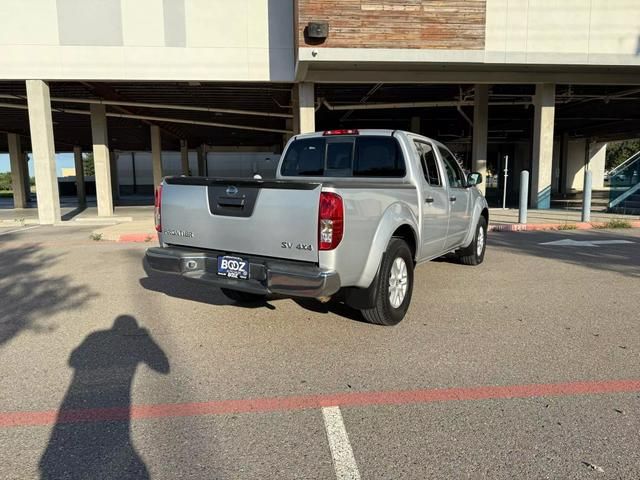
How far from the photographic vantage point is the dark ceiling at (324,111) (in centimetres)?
1839

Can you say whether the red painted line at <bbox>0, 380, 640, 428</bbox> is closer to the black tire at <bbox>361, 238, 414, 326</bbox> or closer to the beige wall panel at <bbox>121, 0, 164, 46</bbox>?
the black tire at <bbox>361, 238, 414, 326</bbox>

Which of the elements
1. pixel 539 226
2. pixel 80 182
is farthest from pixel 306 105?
pixel 80 182

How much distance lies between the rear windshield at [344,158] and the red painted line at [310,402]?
265 cm

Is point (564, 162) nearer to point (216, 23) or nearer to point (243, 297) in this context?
point (216, 23)

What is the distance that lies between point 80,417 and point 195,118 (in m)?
24.1

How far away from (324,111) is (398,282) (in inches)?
823

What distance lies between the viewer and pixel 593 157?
42500 millimetres

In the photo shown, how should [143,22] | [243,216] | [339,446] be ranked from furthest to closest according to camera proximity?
1. [143,22]
2. [243,216]
3. [339,446]

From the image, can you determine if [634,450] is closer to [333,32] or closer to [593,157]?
[333,32]

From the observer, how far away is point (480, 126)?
1959 centimetres

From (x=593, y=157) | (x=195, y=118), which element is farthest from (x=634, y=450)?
(x=593, y=157)

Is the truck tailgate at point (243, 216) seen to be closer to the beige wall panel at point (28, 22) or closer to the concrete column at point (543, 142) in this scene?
the beige wall panel at point (28, 22)

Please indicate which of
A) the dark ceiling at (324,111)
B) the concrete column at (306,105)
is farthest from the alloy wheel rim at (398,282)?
the dark ceiling at (324,111)

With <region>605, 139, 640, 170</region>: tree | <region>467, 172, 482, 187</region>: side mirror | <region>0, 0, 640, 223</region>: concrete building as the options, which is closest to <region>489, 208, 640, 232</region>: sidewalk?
<region>0, 0, 640, 223</region>: concrete building
